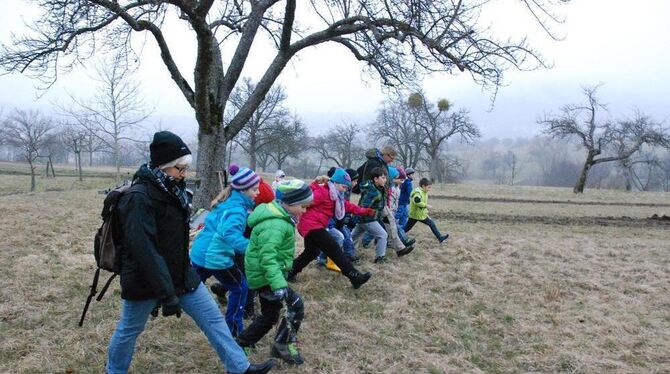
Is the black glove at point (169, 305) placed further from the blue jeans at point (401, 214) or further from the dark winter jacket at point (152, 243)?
the blue jeans at point (401, 214)

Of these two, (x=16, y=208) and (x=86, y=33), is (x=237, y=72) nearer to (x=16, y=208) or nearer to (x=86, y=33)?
(x=86, y=33)

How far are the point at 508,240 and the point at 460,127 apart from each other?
3236 centimetres

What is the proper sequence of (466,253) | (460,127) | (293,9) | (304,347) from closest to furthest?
(304,347) → (466,253) → (293,9) → (460,127)

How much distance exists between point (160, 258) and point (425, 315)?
338cm

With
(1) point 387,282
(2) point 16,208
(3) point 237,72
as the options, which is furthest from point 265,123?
(1) point 387,282

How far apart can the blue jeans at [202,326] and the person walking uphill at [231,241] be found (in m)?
0.83

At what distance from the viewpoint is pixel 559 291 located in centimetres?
645

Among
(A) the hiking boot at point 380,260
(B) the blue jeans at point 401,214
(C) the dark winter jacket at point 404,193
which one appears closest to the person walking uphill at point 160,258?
(A) the hiking boot at point 380,260

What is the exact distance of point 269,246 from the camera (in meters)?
4.04

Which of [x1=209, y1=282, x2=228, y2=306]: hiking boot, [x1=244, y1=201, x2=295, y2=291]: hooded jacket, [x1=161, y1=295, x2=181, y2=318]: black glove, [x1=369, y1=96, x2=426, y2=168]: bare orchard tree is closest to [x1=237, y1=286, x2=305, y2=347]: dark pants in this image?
[x1=244, y1=201, x2=295, y2=291]: hooded jacket

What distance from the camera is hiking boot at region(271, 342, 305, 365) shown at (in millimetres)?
4266

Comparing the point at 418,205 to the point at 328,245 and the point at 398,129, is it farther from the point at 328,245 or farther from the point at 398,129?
the point at 398,129

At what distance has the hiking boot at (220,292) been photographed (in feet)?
18.7

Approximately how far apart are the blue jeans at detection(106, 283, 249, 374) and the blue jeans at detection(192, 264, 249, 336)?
98cm
